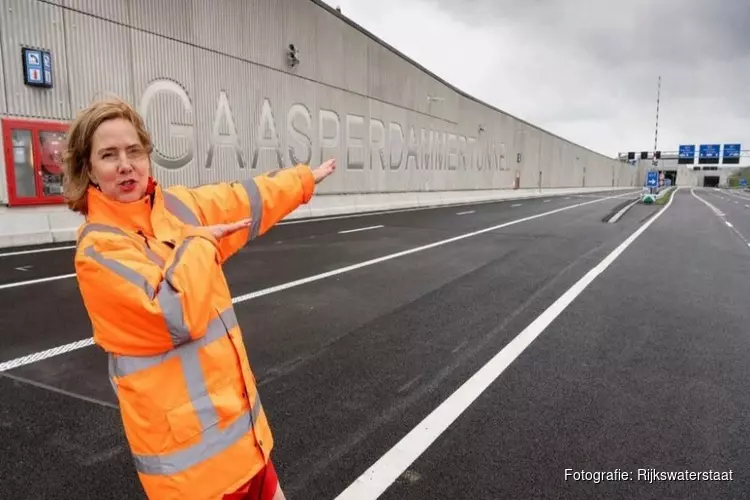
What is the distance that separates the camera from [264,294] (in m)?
6.98

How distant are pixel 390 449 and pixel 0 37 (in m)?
13.1

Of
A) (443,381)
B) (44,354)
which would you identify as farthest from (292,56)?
(443,381)

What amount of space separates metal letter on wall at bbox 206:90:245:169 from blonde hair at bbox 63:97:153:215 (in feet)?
53.4

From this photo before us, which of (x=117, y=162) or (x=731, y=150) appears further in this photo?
(x=731, y=150)

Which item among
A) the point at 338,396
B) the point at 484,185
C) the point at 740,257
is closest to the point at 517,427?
the point at 338,396

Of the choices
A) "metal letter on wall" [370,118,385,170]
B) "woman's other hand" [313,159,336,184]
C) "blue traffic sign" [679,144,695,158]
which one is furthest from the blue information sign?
"blue traffic sign" [679,144,695,158]

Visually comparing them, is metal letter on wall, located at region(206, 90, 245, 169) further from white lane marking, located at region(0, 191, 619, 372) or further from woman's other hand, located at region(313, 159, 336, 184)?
woman's other hand, located at region(313, 159, 336, 184)

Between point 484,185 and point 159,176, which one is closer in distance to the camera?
point 159,176

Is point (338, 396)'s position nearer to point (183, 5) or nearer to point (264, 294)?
point (264, 294)

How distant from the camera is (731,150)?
91.4 metres

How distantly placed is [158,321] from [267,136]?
19.3 m

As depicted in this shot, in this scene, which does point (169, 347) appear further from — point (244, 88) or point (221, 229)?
point (244, 88)

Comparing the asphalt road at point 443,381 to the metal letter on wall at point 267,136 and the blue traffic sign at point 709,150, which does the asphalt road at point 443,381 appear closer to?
the metal letter on wall at point 267,136

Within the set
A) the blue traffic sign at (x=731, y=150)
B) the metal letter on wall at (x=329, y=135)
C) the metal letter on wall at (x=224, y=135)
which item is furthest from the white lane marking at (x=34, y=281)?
the blue traffic sign at (x=731, y=150)
